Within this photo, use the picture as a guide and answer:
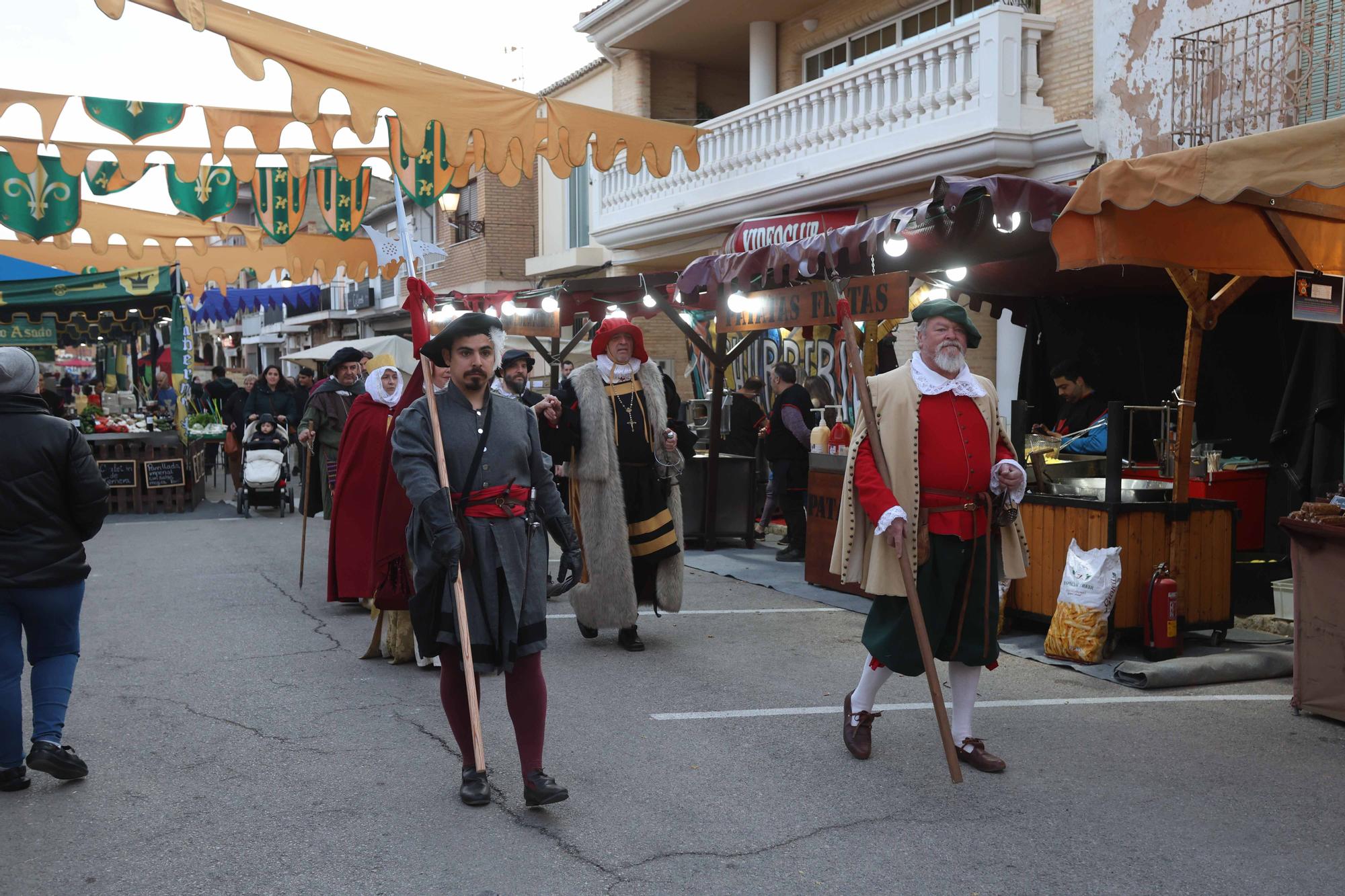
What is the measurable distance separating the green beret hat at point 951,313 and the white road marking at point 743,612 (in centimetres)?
405

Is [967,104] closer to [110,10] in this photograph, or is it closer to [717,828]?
[110,10]

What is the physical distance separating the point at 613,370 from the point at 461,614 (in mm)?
3322

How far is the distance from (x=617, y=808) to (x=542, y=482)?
52.6 inches

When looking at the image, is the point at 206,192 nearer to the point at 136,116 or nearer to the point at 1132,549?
the point at 136,116

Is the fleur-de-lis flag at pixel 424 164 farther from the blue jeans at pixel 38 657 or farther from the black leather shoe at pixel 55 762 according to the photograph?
the black leather shoe at pixel 55 762

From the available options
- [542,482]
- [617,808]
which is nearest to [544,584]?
[542,482]

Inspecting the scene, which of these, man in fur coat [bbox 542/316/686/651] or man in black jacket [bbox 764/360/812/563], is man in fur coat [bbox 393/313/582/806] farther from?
man in black jacket [bbox 764/360/812/563]

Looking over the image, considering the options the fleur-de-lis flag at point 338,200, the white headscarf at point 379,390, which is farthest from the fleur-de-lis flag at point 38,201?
the white headscarf at point 379,390

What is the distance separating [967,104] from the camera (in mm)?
12477

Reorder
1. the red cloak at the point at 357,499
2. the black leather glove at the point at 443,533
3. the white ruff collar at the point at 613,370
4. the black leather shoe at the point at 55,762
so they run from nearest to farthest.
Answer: the black leather glove at the point at 443,533 → the black leather shoe at the point at 55,762 → the white ruff collar at the point at 613,370 → the red cloak at the point at 357,499

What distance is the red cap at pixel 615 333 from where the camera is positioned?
7516mm

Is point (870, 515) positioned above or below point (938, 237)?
below

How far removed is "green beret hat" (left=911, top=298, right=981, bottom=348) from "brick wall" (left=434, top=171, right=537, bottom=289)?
875 inches

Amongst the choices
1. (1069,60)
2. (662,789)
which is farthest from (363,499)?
(1069,60)
